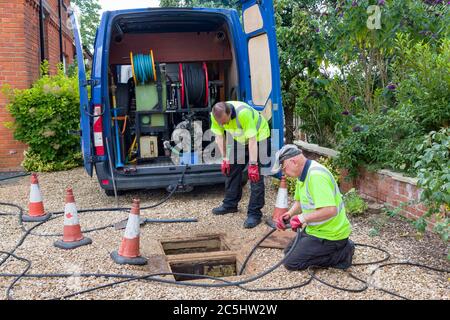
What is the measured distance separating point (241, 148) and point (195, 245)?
1.30m

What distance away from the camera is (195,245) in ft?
16.4

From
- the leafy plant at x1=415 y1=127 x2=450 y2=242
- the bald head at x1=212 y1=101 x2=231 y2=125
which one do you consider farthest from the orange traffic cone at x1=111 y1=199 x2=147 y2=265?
the leafy plant at x1=415 y1=127 x2=450 y2=242

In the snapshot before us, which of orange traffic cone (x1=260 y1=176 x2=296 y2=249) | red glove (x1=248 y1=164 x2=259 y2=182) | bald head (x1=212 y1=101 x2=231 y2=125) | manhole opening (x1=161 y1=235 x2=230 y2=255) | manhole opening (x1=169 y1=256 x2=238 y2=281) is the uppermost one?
bald head (x1=212 y1=101 x2=231 y2=125)

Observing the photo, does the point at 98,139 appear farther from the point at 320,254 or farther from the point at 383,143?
the point at 383,143

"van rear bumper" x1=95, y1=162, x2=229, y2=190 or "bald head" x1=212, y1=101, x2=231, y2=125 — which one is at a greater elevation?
"bald head" x1=212, y1=101, x2=231, y2=125

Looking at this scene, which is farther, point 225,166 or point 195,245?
point 225,166

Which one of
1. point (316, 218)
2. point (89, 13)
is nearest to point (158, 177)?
point (316, 218)

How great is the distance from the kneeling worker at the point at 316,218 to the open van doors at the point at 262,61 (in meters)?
2.09

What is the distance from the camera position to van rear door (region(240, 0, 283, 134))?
5691 millimetres

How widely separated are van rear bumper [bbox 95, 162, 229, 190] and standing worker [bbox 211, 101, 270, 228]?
457 millimetres

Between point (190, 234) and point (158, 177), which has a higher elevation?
point (158, 177)

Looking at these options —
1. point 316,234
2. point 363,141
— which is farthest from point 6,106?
point 316,234

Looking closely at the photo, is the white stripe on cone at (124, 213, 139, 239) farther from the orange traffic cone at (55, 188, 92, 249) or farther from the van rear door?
the van rear door

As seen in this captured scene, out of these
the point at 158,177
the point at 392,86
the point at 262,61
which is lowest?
the point at 158,177
